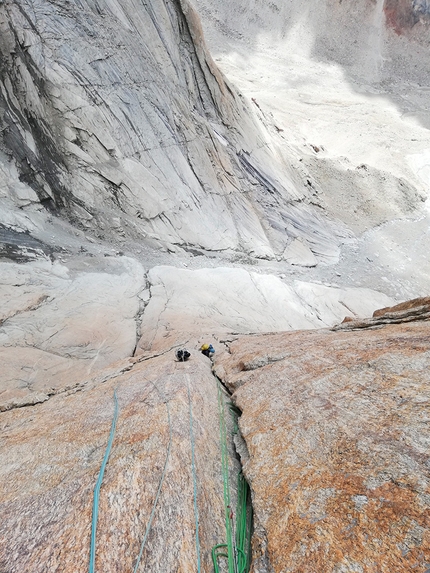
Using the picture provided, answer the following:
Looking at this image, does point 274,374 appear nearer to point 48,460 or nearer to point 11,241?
point 48,460

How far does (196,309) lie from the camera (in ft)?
45.9

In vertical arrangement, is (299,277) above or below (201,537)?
below

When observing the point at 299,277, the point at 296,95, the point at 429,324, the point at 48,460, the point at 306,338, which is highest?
the point at 296,95

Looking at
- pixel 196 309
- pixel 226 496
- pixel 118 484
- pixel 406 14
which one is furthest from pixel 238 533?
pixel 406 14

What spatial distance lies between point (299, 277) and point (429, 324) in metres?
13.9

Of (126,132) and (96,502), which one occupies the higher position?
(126,132)

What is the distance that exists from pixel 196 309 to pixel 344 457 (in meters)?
10.9

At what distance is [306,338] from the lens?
7.32 metres

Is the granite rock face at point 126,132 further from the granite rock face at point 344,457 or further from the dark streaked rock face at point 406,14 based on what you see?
the dark streaked rock face at point 406,14

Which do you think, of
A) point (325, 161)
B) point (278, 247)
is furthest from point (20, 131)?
point (325, 161)

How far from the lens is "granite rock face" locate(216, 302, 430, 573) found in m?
2.61

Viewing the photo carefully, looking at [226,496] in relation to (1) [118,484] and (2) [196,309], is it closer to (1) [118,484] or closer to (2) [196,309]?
(1) [118,484]

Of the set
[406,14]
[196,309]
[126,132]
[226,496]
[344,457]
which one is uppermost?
[406,14]

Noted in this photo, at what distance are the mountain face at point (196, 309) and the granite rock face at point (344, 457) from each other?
22 mm
